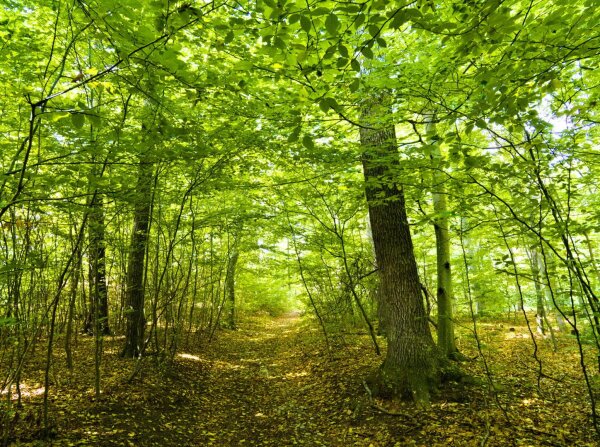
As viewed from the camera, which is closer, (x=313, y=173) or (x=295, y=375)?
(x=313, y=173)

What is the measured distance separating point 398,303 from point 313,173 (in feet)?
10.4

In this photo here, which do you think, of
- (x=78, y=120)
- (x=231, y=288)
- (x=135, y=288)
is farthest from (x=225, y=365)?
(x=78, y=120)

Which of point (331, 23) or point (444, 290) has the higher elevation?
point (331, 23)

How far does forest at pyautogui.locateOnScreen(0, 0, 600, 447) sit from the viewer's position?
116 inches

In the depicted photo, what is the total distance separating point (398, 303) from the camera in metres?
5.63

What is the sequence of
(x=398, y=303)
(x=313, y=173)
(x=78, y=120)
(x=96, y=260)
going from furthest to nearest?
(x=313, y=173) → (x=96, y=260) → (x=398, y=303) → (x=78, y=120)

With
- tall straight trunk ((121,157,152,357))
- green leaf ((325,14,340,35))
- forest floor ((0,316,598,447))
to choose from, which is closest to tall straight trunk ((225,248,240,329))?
tall straight trunk ((121,157,152,357))

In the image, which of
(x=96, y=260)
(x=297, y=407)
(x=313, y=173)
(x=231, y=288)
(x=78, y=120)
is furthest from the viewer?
(x=231, y=288)

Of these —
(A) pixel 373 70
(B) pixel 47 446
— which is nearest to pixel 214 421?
(B) pixel 47 446

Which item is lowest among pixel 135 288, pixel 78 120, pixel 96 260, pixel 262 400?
pixel 262 400

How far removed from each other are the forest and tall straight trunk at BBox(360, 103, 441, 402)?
31 millimetres

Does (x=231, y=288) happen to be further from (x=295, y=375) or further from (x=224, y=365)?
(x=295, y=375)

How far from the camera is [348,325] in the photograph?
40.3ft

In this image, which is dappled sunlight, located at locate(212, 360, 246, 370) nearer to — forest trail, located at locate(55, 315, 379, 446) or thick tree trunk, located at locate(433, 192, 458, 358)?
forest trail, located at locate(55, 315, 379, 446)
